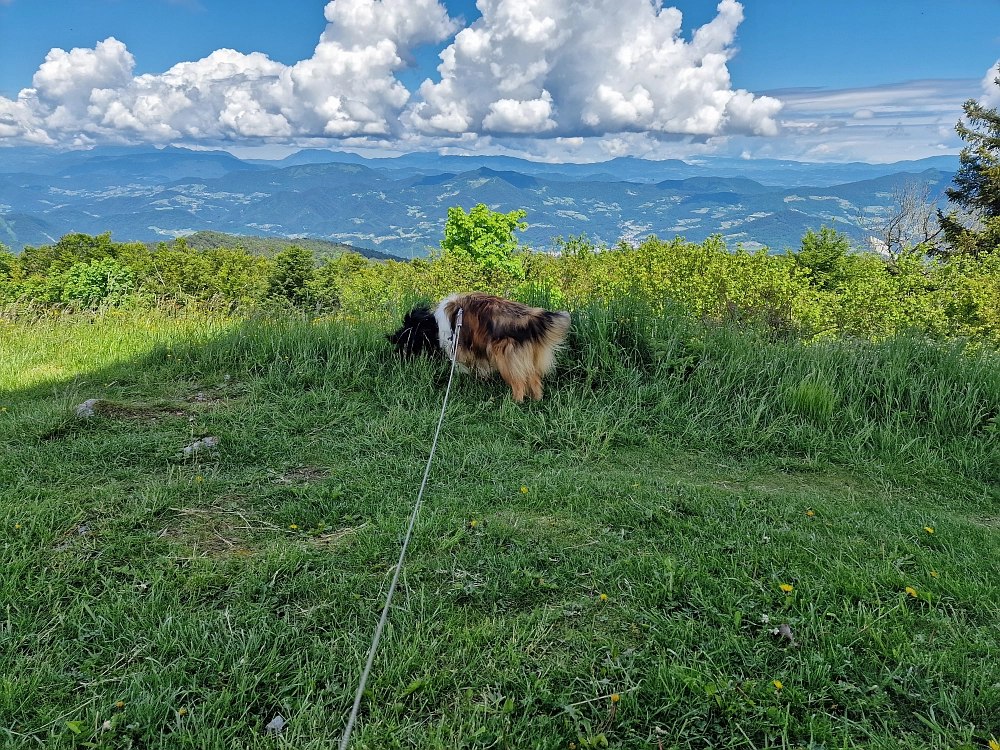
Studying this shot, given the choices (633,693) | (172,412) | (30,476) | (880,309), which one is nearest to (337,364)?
(172,412)

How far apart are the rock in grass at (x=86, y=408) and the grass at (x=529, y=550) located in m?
0.11

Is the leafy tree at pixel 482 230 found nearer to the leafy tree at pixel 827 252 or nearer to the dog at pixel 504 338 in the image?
the leafy tree at pixel 827 252

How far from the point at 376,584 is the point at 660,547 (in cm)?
154

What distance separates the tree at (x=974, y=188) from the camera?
72.5 ft

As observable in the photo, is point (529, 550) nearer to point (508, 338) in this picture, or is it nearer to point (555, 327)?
point (508, 338)

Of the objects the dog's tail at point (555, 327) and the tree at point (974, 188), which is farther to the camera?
the tree at point (974, 188)

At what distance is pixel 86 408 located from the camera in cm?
464

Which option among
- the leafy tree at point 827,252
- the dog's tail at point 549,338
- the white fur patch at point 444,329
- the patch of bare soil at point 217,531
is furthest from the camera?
the leafy tree at point 827,252

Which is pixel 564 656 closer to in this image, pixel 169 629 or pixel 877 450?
pixel 169 629


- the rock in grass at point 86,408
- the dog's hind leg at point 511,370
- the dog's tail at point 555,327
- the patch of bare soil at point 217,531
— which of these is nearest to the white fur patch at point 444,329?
the dog's hind leg at point 511,370

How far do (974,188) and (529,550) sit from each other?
101 feet

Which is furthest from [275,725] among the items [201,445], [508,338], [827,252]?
[827,252]

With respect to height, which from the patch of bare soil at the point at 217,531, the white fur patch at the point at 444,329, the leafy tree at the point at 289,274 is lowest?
the leafy tree at the point at 289,274

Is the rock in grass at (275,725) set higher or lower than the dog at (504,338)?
lower
